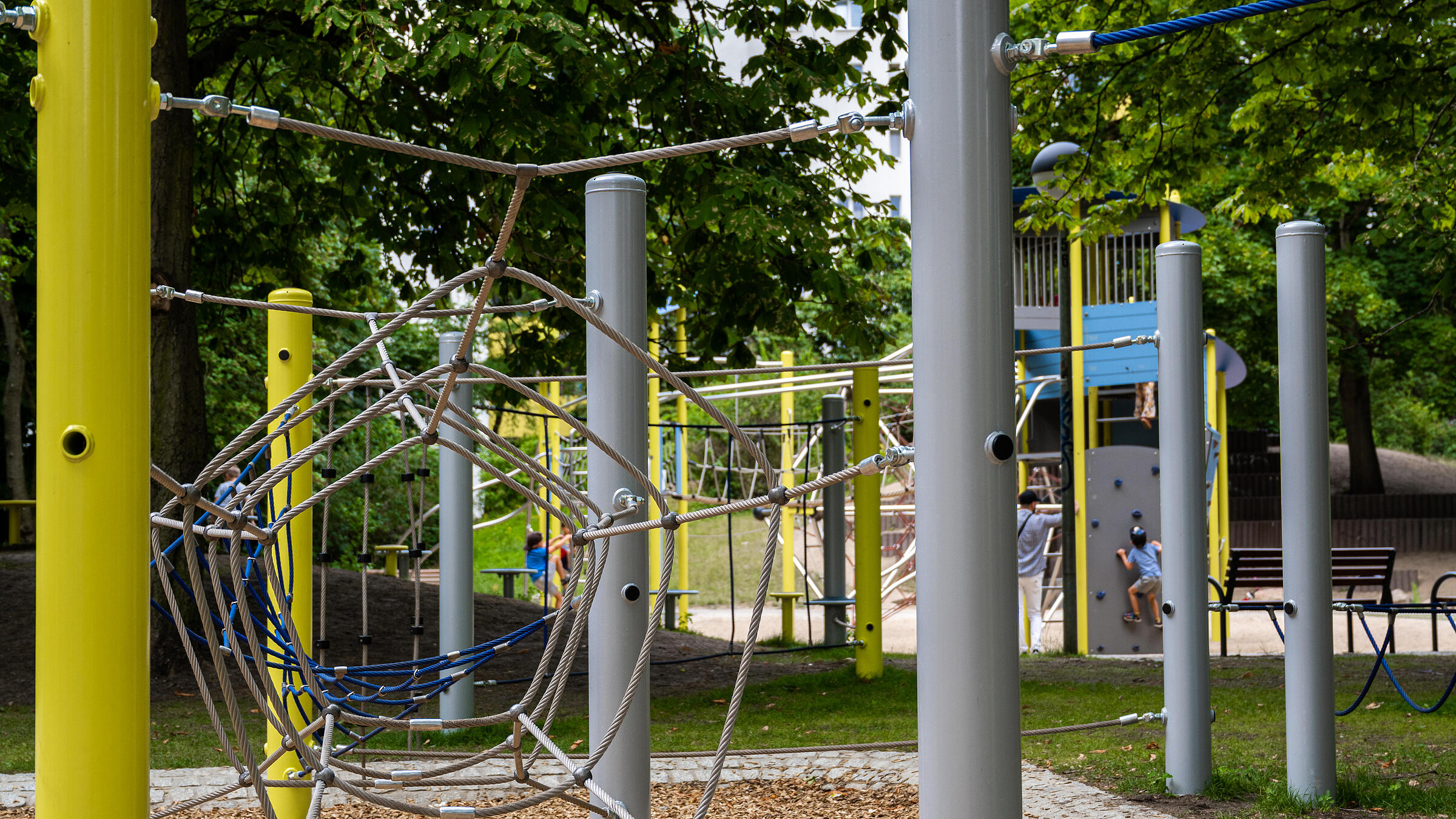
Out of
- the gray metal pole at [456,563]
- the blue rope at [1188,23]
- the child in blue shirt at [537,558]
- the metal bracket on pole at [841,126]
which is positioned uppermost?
the blue rope at [1188,23]

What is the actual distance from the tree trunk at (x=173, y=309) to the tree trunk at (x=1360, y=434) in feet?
64.3

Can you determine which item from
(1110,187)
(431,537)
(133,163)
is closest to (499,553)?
(431,537)

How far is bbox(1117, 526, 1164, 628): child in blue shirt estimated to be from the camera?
10.3 meters

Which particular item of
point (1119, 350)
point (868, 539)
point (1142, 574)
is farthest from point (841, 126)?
point (1119, 350)

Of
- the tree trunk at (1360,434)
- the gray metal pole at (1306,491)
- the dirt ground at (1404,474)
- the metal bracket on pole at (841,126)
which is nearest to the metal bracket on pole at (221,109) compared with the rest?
the metal bracket on pole at (841,126)

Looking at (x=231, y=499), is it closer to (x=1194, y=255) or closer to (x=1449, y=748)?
(x=1194, y=255)

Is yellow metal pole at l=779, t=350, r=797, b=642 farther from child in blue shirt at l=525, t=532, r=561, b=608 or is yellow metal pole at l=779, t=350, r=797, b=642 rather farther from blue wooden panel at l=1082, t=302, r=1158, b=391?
blue wooden panel at l=1082, t=302, r=1158, b=391

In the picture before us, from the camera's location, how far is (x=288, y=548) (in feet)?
14.4

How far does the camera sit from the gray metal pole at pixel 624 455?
330 centimetres

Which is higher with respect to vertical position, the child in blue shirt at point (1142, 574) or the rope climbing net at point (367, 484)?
the rope climbing net at point (367, 484)

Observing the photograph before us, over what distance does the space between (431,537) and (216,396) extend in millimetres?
8900

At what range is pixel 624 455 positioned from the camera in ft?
10.9

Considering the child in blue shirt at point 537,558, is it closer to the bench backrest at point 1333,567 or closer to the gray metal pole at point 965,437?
the bench backrest at point 1333,567

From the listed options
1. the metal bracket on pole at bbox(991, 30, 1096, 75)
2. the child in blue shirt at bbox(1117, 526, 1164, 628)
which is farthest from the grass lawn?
the metal bracket on pole at bbox(991, 30, 1096, 75)
